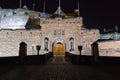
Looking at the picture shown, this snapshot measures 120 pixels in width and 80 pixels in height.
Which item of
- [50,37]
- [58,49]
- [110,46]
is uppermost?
[50,37]

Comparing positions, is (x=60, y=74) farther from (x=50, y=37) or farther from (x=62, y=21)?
(x=62, y=21)

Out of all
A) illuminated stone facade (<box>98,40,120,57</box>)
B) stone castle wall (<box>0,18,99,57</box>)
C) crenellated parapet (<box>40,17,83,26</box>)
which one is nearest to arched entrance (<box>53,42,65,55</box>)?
stone castle wall (<box>0,18,99,57</box>)

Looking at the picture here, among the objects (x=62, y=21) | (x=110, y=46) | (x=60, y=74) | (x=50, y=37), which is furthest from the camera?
(x=110, y=46)

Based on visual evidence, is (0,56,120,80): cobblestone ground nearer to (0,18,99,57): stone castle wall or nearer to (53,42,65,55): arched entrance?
(53,42,65,55): arched entrance

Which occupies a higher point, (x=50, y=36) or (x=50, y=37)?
(x=50, y=36)

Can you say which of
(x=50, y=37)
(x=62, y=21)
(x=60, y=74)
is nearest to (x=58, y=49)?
(x=50, y=37)

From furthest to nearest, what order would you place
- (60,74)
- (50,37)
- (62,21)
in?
1. (62,21)
2. (50,37)
3. (60,74)

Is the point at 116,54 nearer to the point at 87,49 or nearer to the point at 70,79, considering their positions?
the point at 87,49

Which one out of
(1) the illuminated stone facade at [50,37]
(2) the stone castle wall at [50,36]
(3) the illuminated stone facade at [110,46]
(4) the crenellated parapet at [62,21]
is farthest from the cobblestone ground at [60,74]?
(3) the illuminated stone facade at [110,46]

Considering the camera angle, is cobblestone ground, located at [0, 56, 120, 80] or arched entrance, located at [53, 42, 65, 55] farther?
arched entrance, located at [53, 42, 65, 55]

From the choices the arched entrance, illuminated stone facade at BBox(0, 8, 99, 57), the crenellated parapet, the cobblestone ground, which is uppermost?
the crenellated parapet

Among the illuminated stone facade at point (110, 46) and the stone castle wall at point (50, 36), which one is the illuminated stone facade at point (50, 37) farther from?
the illuminated stone facade at point (110, 46)

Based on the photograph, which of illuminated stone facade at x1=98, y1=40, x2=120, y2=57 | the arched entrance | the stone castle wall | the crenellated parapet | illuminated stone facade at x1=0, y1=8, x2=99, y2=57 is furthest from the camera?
illuminated stone facade at x1=98, y1=40, x2=120, y2=57

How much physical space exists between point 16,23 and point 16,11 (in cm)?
437
